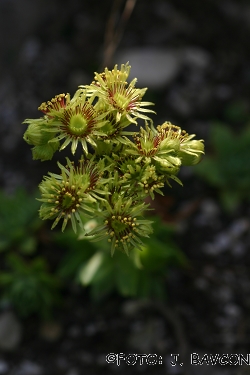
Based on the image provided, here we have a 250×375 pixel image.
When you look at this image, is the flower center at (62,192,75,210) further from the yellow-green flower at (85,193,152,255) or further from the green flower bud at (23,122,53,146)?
the green flower bud at (23,122,53,146)

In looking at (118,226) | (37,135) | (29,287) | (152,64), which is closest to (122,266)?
(29,287)

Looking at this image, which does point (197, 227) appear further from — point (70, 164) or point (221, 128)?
point (70, 164)

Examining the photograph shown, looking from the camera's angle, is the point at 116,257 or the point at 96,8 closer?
→ the point at 116,257

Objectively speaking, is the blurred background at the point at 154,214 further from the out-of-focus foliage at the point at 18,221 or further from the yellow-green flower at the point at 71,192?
the yellow-green flower at the point at 71,192

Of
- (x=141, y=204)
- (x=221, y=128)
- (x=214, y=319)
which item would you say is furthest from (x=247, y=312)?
(x=141, y=204)

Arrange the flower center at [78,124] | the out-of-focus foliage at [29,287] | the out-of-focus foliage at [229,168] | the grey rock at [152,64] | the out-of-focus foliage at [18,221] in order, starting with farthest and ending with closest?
1. the grey rock at [152,64]
2. the out-of-focus foliage at [229,168]
3. the out-of-focus foliage at [18,221]
4. the out-of-focus foliage at [29,287]
5. the flower center at [78,124]

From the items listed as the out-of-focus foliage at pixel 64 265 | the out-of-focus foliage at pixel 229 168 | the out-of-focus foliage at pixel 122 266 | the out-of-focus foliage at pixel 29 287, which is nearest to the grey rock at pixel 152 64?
the out-of-focus foliage at pixel 229 168

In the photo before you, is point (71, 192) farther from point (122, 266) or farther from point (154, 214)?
point (154, 214)

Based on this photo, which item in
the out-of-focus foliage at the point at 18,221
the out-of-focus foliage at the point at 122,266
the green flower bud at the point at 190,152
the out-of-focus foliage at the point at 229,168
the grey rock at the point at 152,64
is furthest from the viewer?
the grey rock at the point at 152,64
